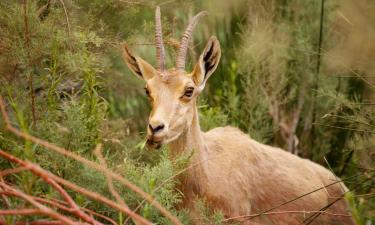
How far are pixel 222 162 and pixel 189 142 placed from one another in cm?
51

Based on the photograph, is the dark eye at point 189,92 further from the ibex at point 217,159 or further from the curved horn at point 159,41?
the curved horn at point 159,41

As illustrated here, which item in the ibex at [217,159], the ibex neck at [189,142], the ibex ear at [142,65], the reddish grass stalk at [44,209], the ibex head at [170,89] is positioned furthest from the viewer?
the ibex ear at [142,65]

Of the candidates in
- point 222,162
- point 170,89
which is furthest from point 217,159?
point 170,89

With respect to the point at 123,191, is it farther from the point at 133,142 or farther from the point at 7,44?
the point at 133,142

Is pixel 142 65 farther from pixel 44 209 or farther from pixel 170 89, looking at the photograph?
pixel 44 209

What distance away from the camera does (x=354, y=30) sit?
231 inches

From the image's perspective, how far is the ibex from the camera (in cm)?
524

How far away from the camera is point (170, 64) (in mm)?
8039

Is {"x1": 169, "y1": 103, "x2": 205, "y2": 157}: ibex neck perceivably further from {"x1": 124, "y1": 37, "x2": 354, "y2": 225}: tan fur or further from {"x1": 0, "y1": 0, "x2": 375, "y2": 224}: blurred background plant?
{"x1": 0, "y1": 0, "x2": 375, "y2": 224}: blurred background plant

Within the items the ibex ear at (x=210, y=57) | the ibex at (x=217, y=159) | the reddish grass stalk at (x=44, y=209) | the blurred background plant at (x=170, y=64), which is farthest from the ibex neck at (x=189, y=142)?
the reddish grass stalk at (x=44, y=209)

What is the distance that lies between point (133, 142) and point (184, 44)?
164 cm

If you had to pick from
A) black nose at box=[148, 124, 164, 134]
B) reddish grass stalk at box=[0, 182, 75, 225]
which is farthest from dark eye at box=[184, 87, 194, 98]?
reddish grass stalk at box=[0, 182, 75, 225]

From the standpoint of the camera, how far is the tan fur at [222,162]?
17.2ft

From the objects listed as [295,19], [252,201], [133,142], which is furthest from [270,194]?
[295,19]
